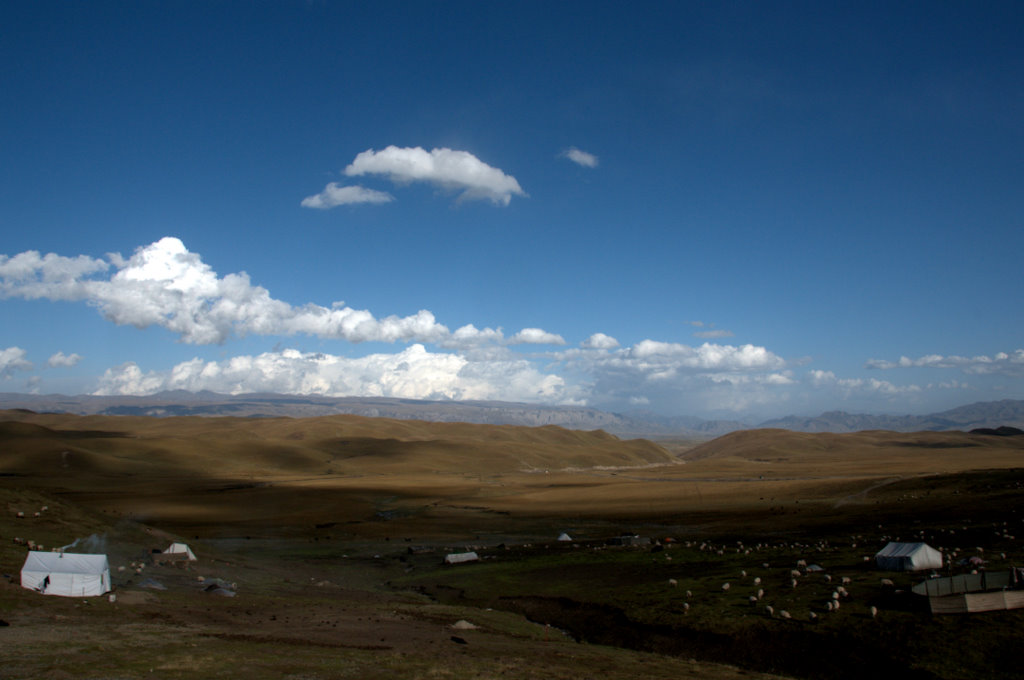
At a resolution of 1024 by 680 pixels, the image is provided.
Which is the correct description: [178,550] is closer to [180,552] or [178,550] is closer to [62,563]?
[180,552]

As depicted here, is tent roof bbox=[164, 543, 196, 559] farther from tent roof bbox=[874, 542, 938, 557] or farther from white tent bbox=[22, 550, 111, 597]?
tent roof bbox=[874, 542, 938, 557]

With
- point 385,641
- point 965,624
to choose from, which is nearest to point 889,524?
point 965,624

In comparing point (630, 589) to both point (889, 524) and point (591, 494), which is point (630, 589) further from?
point (591, 494)

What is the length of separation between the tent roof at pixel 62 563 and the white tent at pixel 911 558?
3447cm

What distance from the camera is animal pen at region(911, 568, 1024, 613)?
72.4 ft

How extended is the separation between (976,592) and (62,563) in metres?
35.5

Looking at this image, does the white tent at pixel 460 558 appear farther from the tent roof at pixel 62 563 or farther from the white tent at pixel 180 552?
the tent roof at pixel 62 563

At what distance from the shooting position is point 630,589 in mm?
32938

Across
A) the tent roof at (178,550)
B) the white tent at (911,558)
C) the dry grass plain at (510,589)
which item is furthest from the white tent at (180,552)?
the white tent at (911,558)

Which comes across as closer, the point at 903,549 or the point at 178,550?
the point at 903,549

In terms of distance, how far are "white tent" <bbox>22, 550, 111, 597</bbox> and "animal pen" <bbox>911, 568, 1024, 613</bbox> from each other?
32.6 m

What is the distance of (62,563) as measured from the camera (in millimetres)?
27797

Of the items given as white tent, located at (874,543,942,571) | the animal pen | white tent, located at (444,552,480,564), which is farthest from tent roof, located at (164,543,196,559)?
the animal pen

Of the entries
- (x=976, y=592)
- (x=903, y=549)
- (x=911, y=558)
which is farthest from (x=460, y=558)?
(x=976, y=592)
